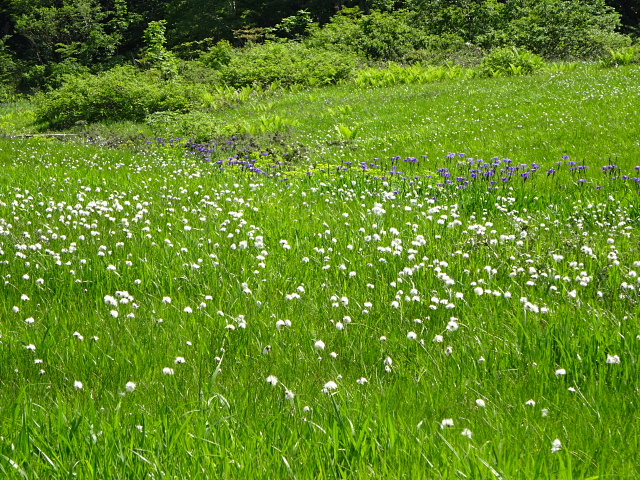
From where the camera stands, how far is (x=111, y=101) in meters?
18.9

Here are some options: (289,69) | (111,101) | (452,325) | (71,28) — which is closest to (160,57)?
(289,69)

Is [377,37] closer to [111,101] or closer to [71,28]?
[111,101]

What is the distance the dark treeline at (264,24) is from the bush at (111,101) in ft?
21.8

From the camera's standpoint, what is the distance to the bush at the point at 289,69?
2223 centimetres

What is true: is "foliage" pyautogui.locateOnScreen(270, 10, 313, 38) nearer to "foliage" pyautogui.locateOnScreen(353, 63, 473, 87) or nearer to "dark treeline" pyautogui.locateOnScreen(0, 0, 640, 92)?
"dark treeline" pyautogui.locateOnScreen(0, 0, 640, 92)

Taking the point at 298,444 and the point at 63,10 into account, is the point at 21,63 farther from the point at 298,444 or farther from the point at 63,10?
the point at 298,444

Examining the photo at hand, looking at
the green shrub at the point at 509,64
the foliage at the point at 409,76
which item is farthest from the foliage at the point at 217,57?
the green shrub at the point at 509,64

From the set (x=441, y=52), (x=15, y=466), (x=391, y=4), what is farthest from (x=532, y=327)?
(x=391, y=4)

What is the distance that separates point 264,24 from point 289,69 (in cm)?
2102

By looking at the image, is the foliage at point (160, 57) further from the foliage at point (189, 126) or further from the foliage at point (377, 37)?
the foliage at point (189, 126)

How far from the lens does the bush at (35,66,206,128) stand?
18562 mm

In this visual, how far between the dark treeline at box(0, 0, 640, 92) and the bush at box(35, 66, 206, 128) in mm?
6651

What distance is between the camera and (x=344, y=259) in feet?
17.0

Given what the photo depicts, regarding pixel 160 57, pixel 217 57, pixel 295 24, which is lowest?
pixel 217 57
